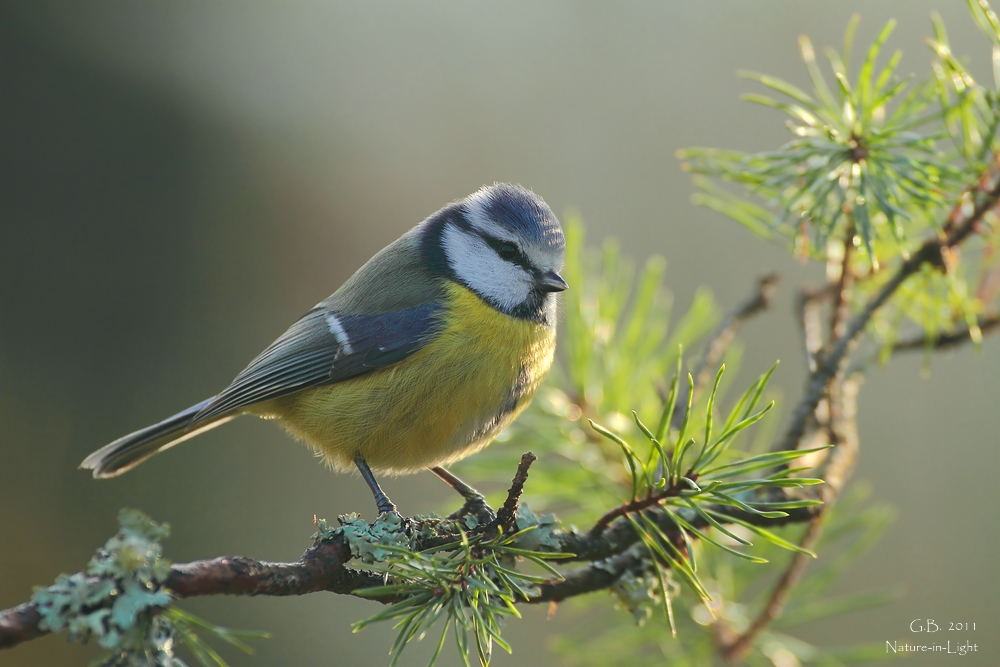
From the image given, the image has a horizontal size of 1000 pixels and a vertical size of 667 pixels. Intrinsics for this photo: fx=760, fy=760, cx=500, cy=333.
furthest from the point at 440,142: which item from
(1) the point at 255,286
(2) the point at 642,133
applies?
(1) the point at 255,286

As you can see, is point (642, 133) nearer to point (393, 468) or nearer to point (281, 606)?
point (281, 606)

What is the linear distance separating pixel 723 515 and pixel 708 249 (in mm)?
2084

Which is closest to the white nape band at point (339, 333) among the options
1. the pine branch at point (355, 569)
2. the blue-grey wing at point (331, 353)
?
the blue-grey wing at point (331, 353)

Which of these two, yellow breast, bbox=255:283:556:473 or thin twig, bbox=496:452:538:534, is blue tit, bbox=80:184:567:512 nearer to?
yellow breast, bbox=255:283:556:473

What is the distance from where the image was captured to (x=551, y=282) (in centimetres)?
96

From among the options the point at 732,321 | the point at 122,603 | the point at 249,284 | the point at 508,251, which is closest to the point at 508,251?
the point at 508,251

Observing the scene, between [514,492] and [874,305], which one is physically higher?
[874,305]

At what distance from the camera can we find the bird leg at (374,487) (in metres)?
0.87

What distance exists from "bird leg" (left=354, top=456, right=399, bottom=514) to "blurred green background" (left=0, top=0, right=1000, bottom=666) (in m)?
1.11

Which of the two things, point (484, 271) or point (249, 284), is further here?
point (249, 284)

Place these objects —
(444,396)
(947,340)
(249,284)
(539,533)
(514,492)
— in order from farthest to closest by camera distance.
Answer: (249,284) < (444,396) < (947,340) < (539,533) < (514,492)

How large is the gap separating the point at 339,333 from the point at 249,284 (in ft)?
4.92

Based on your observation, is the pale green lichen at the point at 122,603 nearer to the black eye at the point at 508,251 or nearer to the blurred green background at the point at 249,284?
the black eye at the point at 508,251

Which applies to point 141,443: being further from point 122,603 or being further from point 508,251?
point 122,603
